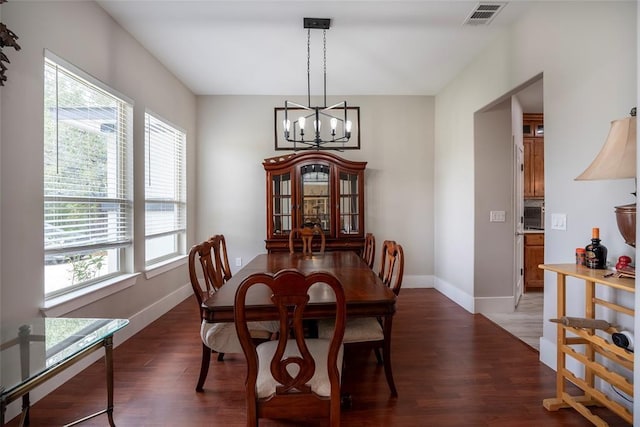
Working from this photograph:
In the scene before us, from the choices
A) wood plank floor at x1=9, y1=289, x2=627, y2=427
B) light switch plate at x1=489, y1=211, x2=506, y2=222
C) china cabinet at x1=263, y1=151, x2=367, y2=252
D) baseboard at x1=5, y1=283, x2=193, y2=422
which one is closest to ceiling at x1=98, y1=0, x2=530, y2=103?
china cabinet at x1=263, y1=151, x2=367, y2=252

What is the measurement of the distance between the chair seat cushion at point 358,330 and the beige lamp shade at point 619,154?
4.52ft

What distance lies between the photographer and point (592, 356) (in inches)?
73.5

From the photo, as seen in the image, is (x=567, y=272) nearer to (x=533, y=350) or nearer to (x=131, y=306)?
(x=533, y=350)

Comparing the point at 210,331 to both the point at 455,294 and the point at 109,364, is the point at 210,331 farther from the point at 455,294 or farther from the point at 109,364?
the point at 455,294

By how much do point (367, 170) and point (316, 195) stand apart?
94cm

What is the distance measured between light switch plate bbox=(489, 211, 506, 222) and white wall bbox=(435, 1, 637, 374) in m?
1.16

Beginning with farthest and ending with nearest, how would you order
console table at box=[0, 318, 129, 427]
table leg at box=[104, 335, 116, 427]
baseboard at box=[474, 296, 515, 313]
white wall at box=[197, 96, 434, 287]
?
white wall at box=[197, 96, 434, 287], baseboard at box=[474, 296, 515, 313], table leg at box=[104, 335, 116, 427], console table at box=[0, 318, 129, 427]

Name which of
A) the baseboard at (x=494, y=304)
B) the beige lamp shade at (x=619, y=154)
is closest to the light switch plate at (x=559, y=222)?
the beige lamp shade at (x=619, y=154)

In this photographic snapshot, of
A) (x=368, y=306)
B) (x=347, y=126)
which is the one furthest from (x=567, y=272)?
(x=347, y=126)

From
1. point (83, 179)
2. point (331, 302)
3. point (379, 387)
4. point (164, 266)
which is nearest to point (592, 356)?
point (379, 387)

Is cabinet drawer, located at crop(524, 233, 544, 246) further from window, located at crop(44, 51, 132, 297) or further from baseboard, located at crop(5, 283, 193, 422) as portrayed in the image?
window, located at crop(44, 51, 132, 297)

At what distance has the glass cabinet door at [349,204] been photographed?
4309 millimetres

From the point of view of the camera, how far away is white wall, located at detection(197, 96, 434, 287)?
186 inches

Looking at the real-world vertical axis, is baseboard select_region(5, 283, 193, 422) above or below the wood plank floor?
above
